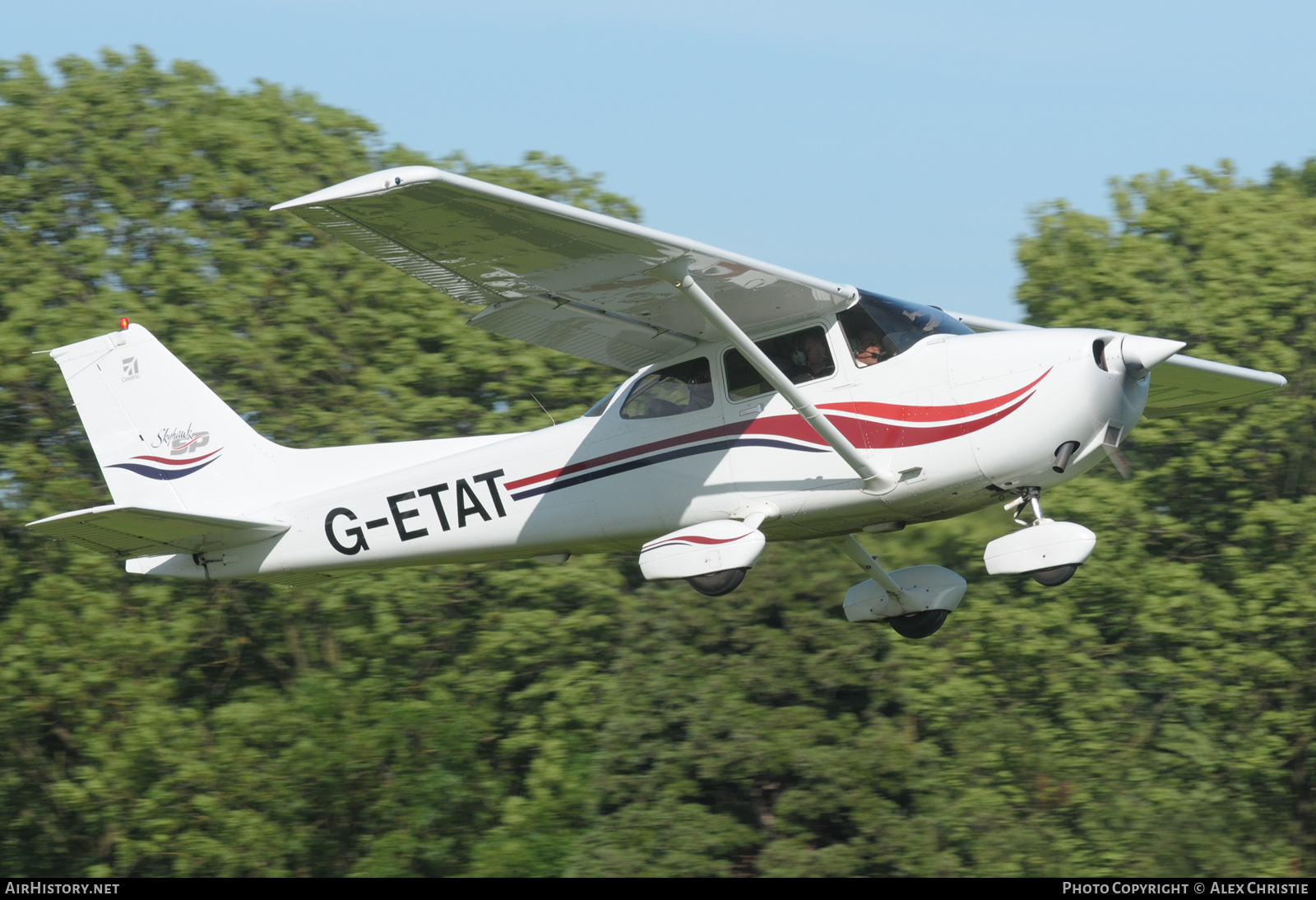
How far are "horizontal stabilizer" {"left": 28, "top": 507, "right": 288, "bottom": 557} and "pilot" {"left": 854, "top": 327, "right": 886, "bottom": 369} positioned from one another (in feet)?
14.9

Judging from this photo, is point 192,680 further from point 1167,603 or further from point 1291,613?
point 1291,613

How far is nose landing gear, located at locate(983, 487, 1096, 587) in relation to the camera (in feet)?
26.1

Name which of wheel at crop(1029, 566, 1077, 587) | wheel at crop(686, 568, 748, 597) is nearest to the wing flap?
wheel at crop(686, 568, 748, 597)

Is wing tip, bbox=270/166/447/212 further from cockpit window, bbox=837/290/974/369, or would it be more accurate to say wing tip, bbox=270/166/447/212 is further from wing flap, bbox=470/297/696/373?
cockpit window, bbox=837/290/974/369

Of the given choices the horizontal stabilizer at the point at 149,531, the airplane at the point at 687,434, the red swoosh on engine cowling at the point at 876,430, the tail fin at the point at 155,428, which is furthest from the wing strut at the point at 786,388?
the tail fin at the point at 155,428

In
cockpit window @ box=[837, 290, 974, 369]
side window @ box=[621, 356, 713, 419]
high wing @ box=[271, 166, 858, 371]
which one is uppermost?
high wing @ box=[271, 166, 858, 371]

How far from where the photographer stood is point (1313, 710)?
1830 cm

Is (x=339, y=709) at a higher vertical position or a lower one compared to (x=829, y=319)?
lower

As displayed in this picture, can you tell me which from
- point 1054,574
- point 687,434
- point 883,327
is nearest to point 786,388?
point 883,327

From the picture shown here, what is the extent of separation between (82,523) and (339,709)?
928 cm

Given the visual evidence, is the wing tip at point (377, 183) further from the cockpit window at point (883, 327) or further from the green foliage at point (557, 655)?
the green foliage at point (557, 655)

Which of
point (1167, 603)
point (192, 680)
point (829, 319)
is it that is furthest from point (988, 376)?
point (192, 680)

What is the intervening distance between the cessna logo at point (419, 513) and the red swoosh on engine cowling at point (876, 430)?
204 cm

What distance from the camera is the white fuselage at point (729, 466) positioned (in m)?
8.06
